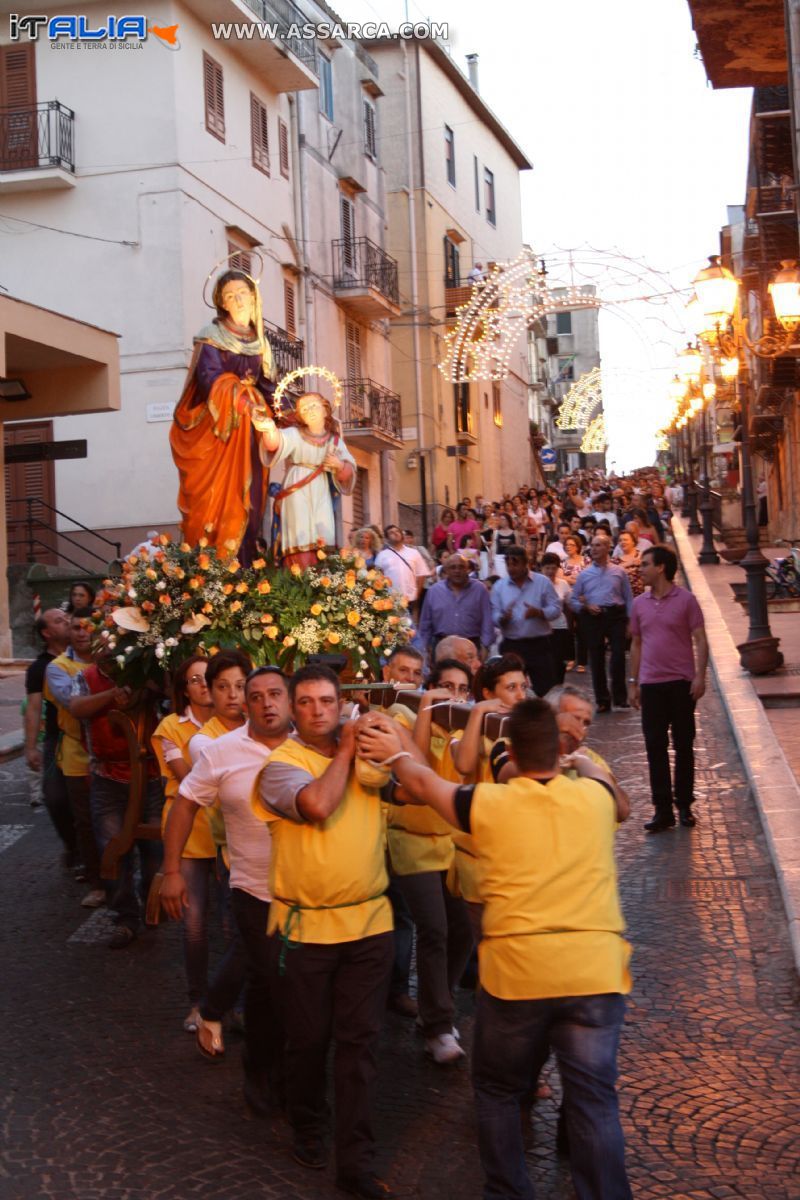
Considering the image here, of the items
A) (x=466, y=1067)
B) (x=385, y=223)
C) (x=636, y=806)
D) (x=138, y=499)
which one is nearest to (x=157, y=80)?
(x=138, y=499)

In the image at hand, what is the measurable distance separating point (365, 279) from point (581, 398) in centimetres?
919

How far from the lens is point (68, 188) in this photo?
25.4 metres

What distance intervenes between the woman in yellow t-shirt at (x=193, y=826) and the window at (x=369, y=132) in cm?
2979

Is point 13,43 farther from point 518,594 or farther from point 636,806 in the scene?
point 636,806

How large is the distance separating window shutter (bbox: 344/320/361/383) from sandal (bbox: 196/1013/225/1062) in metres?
28.8

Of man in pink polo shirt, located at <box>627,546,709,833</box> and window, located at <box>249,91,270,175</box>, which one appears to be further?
window, located at <box>249,91,270,175</box>

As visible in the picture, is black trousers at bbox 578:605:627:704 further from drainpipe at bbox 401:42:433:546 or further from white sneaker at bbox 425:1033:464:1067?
drainpipe at bbox 401:42:433:546

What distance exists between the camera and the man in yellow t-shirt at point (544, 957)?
4344 millimetres

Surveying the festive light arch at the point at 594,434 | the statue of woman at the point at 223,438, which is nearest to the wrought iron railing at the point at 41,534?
the festive light arch at the point at 594,434

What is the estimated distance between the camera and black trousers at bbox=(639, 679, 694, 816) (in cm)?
1018

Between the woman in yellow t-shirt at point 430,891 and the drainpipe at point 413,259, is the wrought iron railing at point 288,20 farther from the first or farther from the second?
the woman in yellow t-shirt at point 430,891

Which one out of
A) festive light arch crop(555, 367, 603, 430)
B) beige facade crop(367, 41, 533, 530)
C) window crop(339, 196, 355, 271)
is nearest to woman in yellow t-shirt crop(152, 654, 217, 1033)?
festive light arch crop(555, 367, 603, 430)

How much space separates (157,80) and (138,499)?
6555 millimetres

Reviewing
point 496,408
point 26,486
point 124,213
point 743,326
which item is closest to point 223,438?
point 743,326
